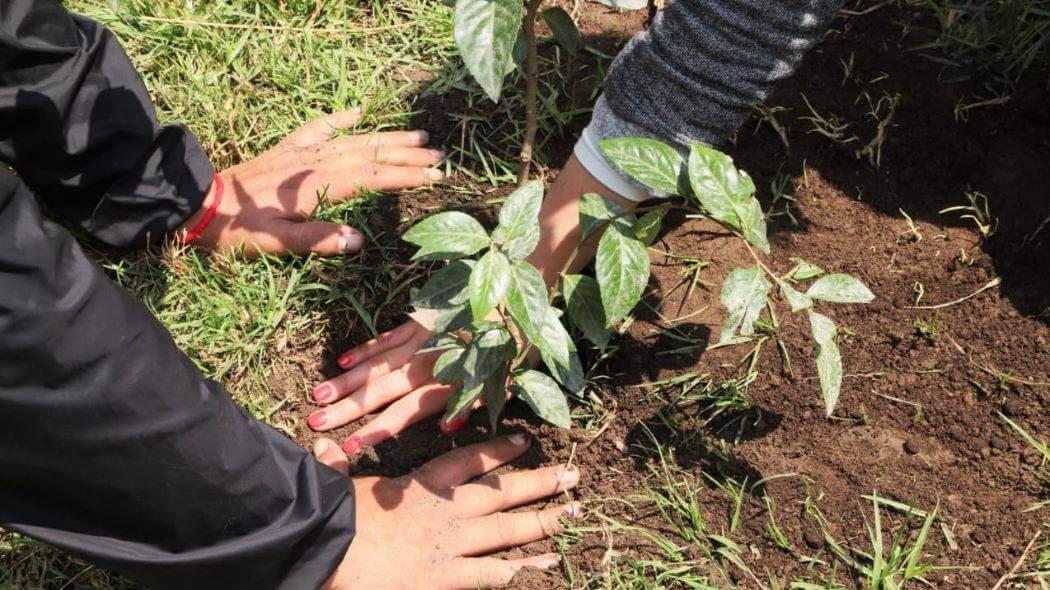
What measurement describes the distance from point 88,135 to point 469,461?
3.27 feet

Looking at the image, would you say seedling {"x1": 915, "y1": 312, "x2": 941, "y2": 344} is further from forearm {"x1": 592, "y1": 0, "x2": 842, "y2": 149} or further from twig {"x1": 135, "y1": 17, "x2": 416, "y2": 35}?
twig {"x1": 135, "y1": 17, "x2": 416, "y2": 35}

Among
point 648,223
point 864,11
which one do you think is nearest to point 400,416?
point 648,223

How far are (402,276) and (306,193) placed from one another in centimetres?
30

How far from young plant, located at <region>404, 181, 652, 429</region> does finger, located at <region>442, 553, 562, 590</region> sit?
29cm

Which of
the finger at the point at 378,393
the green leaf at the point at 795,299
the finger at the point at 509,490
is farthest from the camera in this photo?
the finger at the point at 378,393

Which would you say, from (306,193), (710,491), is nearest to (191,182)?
(306,193)

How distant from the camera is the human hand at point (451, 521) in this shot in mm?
1679

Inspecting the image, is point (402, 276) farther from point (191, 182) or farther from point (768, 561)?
point (768, 561)

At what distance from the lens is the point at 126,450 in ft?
4.32

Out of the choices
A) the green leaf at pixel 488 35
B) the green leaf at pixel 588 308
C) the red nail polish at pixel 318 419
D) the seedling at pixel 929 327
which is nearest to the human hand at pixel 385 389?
the red nail polish at pixel 318 419

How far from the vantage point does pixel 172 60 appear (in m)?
2.33

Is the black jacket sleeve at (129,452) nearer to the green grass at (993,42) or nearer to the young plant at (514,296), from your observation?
the young plant at (514,296)

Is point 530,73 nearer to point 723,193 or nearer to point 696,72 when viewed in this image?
point 696,72

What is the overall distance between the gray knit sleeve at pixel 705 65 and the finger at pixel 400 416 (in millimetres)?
603
